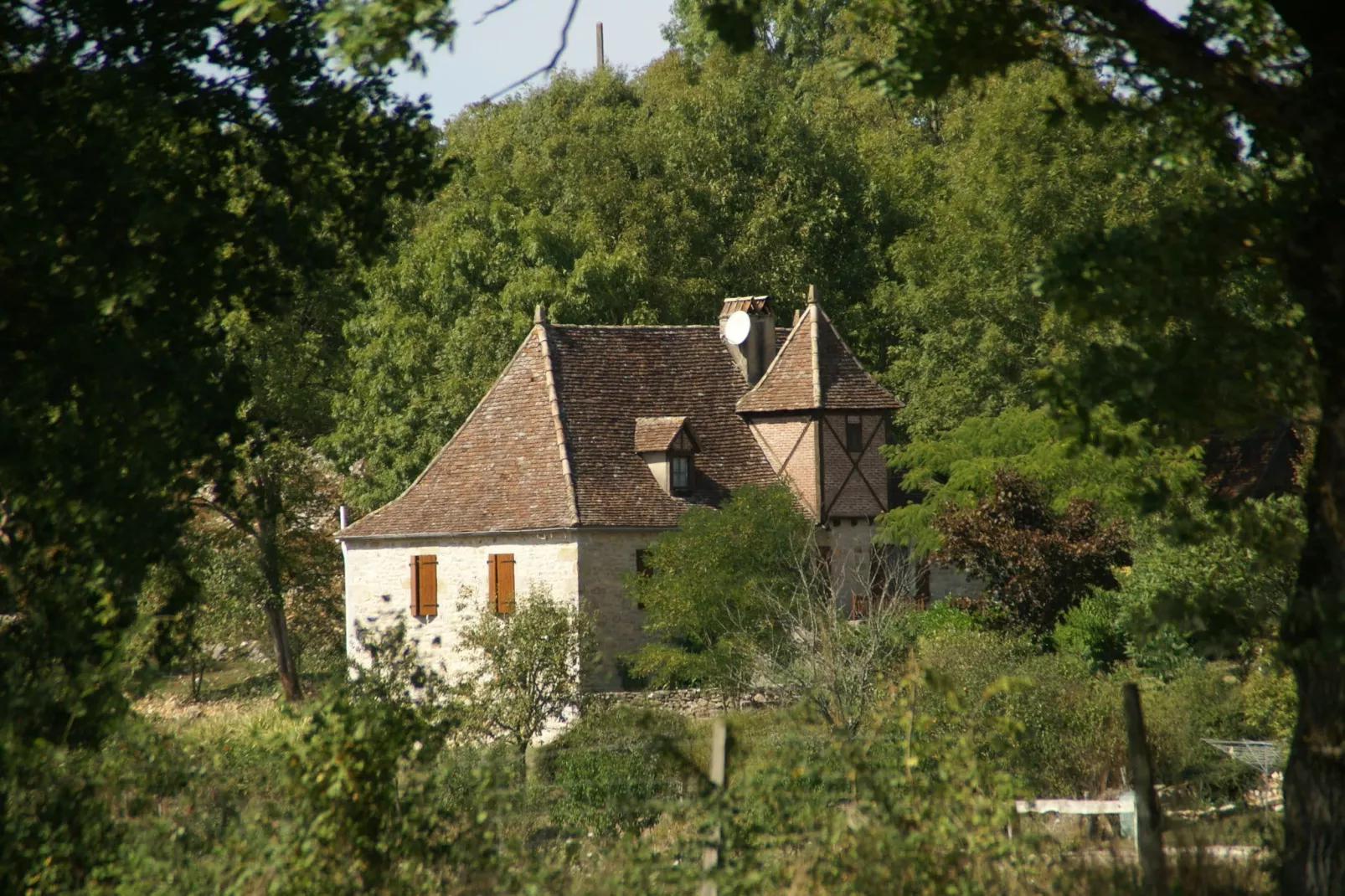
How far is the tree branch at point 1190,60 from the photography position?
23.3 feet

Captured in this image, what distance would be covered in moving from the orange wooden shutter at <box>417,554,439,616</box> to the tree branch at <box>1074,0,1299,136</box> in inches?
1058

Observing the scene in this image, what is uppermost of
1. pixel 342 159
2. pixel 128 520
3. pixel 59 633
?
pixel 342 159

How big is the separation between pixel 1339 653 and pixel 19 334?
6.15 meters

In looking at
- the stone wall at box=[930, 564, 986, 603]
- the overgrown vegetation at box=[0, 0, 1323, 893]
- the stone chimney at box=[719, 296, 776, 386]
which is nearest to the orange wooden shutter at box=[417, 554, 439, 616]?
the stone chimney at box=[719, 296, 776, 386]

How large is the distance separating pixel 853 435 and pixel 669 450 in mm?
4079

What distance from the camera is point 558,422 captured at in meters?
33.0

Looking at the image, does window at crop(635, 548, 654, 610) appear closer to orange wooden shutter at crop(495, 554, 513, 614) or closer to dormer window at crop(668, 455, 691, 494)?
dormer window at crop(668, 455, 691, 494)

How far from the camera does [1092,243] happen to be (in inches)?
289

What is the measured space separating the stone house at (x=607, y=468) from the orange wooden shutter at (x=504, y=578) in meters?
0.03

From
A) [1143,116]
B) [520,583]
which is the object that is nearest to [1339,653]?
[1143,116]

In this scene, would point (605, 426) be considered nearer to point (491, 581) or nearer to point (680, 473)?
point (680, 473)

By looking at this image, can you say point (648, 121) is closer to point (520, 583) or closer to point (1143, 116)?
point (520, 583)

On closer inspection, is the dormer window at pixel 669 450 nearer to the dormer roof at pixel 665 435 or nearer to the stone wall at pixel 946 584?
the dormer roof at pixel 665 435

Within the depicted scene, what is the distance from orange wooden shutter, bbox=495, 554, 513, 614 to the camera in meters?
32.1
